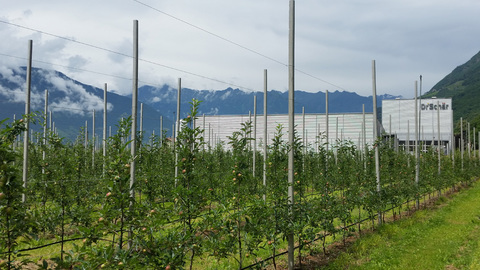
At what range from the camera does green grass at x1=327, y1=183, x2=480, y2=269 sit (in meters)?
8.03

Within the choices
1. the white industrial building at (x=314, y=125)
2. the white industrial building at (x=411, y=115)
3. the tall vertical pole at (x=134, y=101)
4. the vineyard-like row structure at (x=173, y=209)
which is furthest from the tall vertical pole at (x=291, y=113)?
the white industrial building at (x=411, y=115)

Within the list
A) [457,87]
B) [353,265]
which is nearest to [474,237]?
[353,265]

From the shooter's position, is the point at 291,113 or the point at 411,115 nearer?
the point at 291,113

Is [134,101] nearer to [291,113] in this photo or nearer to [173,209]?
[173,209]

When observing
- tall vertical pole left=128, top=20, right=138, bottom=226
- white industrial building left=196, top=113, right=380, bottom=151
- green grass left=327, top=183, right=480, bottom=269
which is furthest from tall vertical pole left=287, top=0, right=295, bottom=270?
white industrial building left=196, top=113, right=380, bottom=151

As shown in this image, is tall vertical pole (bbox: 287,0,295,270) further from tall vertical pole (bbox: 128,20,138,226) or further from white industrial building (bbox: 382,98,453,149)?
white industrial building (bbox: 382,98,453,149)

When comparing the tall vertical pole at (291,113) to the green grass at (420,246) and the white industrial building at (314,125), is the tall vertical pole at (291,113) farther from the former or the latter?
the white industrial building at (314,125)

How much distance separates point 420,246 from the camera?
9.52 m

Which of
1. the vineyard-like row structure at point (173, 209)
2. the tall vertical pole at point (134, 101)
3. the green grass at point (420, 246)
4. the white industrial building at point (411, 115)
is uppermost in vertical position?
the white industrial building at point (411, 115)

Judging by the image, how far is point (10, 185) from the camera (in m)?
3.34

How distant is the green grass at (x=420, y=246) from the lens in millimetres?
8031

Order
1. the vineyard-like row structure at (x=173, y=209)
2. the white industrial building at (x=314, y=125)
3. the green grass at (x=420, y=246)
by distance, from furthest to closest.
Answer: the white industrial building at (x=314, y=125), the green grass at (x=420, y=246), the vineyard-like row structure at (x=173, y=209)

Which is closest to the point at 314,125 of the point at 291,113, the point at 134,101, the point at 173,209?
the point at 291,113

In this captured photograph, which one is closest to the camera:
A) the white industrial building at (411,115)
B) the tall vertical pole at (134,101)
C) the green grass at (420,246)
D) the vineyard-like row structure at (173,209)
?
the vineyard-like row structure at (173,209)
